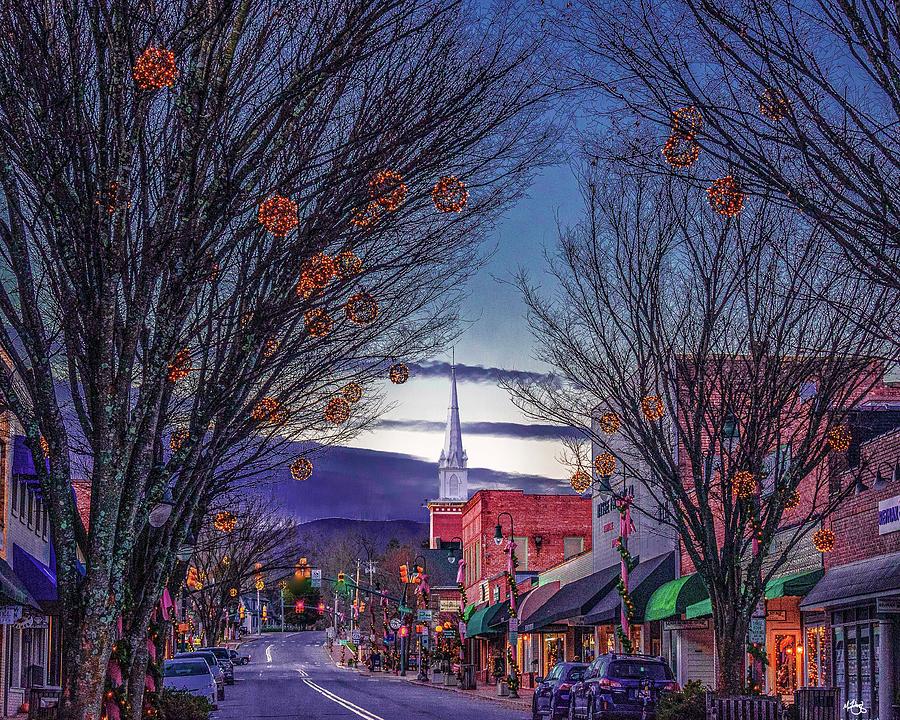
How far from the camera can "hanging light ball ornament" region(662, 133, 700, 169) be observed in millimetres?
12266

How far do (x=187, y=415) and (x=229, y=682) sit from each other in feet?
138

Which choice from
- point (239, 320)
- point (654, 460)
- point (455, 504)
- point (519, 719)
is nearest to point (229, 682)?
point (519, 719)

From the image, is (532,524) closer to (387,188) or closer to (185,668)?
(185,668)

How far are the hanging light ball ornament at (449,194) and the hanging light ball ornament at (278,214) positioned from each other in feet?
5.38

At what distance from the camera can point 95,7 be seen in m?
10.5

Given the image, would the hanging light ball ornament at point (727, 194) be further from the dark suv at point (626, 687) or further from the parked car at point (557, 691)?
the parked car at point (557, 691)

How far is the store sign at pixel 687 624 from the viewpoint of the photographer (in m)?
36.7

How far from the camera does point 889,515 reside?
995 inches

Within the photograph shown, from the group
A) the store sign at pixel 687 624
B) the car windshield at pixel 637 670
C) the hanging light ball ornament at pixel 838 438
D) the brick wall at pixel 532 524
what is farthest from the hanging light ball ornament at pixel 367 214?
the brick wall at pixel 532 524

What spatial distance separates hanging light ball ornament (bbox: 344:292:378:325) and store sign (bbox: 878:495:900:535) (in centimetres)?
1379

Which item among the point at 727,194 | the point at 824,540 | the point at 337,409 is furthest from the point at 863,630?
the point at 727,194

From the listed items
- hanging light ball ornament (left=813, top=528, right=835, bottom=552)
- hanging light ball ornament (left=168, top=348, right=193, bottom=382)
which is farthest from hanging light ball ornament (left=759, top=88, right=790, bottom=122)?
hanging light ball ornament (left=813, top=528, right=835, bottom=552)

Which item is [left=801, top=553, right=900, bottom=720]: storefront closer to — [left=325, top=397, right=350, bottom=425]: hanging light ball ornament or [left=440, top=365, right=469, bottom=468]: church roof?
[left=325, top=397, right=350, bottom=425]: hanging light ball ornament

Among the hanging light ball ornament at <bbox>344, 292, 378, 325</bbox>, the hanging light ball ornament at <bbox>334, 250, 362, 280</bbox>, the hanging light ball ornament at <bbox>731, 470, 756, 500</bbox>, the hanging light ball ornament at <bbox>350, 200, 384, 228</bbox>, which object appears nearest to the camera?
the hanging light ball ornament at <bbox>350, 200, 384, 228</bbox>
